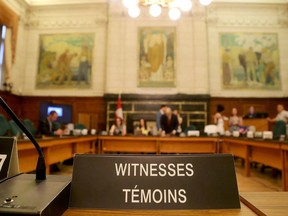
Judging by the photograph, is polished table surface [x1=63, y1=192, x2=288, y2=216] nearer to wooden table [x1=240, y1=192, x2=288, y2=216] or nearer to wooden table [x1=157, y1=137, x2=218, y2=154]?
wooden table [x1=240, y1=192, x2=288, y2=216]

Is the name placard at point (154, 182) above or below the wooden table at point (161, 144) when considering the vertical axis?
above

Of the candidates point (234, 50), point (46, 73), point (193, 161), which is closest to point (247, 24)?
point (234, 50)

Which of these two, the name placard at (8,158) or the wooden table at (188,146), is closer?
the name placard at (8,158)

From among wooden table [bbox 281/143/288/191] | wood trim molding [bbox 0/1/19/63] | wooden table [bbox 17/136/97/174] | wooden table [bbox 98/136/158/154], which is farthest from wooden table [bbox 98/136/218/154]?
wood trim molding [bbox 0/1/19/63]

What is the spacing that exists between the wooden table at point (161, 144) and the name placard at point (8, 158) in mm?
4892

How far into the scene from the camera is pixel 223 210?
0.68 metres

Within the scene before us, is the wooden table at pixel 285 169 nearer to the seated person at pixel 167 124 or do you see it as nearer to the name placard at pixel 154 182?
the name placard at pixel 154 182

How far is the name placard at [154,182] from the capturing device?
684mm

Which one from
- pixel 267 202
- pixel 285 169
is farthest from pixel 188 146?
pixel 267 202

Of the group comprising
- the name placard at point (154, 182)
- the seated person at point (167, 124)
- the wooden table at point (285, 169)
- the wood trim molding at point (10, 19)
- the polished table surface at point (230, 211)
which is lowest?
the wooden table at point (285, 169)

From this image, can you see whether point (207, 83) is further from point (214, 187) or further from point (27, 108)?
point (214, 187)

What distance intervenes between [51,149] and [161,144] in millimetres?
2718

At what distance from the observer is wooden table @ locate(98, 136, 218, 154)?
5.64m

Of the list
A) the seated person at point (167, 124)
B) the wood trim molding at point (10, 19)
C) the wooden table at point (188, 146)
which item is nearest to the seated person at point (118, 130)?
the seated person at point (167, 124)
